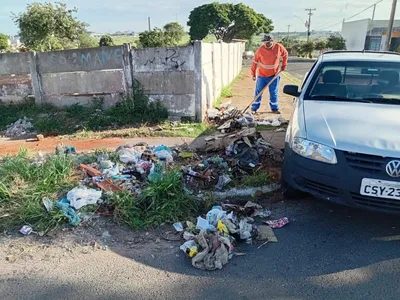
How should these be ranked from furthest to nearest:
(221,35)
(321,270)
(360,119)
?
(221,35), (360,119), (321,270)

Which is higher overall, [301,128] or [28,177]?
[301,128]

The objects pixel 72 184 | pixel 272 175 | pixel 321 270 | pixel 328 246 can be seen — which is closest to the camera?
pixel 321 270

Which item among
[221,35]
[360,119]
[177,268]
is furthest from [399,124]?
[221,35]

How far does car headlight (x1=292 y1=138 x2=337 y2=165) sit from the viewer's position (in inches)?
120

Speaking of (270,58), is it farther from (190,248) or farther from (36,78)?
(190,248)

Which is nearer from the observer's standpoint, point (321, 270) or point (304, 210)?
point (321, 270)

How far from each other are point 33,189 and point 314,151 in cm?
307

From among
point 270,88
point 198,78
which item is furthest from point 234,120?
point 270,88

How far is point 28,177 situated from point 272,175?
307cm

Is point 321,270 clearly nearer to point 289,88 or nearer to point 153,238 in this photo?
point 153,238

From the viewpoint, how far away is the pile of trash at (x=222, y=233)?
2.84 metres

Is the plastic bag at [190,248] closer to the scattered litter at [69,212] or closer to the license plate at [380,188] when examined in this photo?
the scattered litter at [69,212]

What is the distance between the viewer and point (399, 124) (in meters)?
3.27

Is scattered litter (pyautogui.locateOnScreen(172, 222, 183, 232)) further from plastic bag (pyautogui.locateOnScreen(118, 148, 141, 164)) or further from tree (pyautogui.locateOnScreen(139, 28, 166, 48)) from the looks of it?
tree (pyautogui.locateOnScreen(139, 28, 166, 48))
